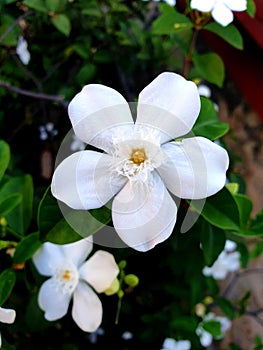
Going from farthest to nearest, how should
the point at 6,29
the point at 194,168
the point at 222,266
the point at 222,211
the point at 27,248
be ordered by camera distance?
the point at 222,266
the point at 6,29
the point at 27,248
the point at 222,211
the point at 194,168

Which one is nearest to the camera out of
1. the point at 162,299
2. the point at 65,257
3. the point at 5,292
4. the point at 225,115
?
the point at 5,292

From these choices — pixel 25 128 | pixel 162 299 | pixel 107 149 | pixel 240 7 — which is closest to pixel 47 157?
pixel 25 128

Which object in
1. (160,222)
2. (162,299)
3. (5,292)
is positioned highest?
(160,222)

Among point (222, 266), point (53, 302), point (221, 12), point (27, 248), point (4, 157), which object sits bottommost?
point (222, 266)

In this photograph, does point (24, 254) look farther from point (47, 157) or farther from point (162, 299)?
point (162, 299)

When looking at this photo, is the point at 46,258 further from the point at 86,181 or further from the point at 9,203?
the point at 86,181

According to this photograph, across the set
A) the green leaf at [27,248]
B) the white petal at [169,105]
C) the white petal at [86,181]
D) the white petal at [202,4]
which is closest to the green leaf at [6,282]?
the green leaf at [27,248]

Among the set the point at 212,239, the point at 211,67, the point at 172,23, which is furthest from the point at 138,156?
the point at 211,67
